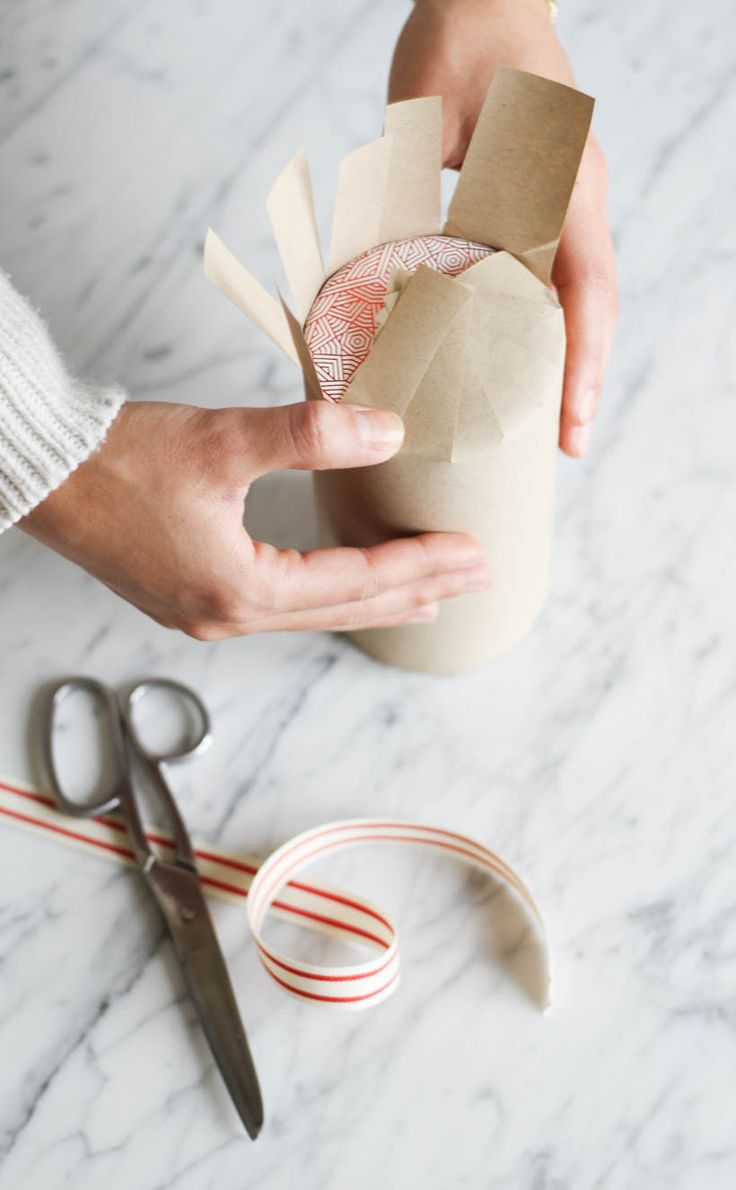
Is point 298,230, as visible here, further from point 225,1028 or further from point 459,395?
point 225,1028

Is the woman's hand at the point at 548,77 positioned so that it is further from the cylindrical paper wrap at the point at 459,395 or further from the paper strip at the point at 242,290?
the paper strip at the point at 242,290

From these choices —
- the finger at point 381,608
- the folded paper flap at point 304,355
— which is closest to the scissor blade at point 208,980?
the finger at point 381,608

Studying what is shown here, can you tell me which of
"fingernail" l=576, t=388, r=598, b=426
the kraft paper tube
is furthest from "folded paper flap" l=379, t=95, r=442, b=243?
"fingernail" l=576, t=388, r=598, b=426

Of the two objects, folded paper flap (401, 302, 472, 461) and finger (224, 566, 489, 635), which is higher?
folded paper flap (401, 302, 472, 461)

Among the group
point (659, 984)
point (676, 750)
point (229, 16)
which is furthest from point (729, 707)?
point (229, 16)

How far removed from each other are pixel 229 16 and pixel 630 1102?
2.34 feet

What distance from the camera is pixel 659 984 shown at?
22.1 inches

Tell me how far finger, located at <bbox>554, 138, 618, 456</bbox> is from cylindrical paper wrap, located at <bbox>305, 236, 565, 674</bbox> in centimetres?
4

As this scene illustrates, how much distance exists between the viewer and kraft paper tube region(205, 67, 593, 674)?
48cm

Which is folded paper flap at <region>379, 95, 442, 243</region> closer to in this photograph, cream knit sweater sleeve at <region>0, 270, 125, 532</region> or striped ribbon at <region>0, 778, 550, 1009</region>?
cream knit sweater sleeve at <region>0, 270, 125, 532</region>

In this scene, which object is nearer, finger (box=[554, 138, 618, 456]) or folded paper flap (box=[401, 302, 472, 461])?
folded paper flap (box=[401, 302, 472, 461])

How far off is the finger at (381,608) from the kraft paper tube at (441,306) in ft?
0.07

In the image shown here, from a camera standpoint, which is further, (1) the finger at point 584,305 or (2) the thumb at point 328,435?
(1) the finger at point 584,305

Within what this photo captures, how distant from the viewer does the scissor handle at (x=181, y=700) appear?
0.61 meters
